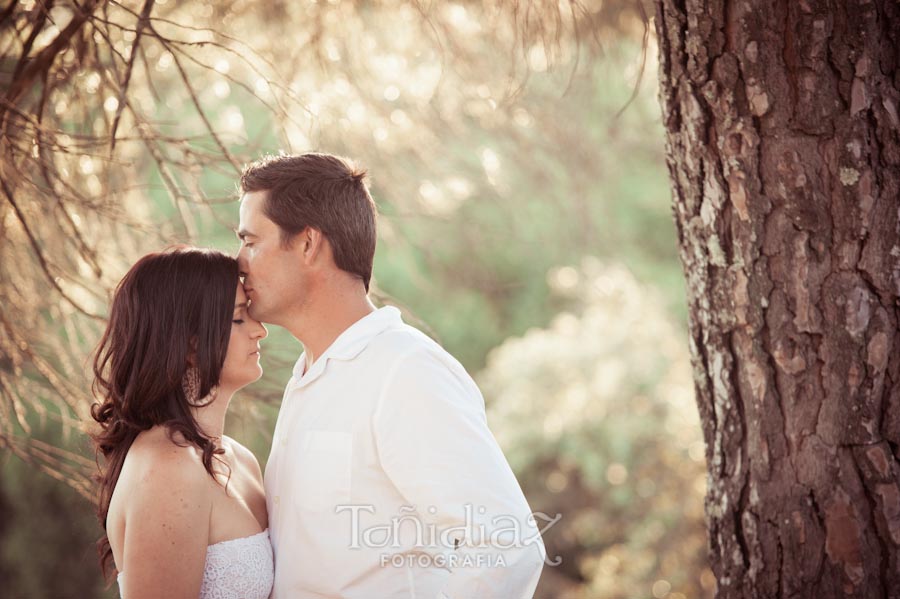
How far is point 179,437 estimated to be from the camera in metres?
1.90

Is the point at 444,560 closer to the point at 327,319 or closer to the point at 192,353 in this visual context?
the point at 327,319

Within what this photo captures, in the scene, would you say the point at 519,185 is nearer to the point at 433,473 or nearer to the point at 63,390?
the point at 63,390

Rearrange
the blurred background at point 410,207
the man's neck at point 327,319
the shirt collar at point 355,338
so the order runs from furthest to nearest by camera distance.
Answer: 1. the blurred background at point 410,207
2. the man's neck at point 327,319
3. the shirt collar at point 355,338

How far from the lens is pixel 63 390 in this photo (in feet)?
7.93

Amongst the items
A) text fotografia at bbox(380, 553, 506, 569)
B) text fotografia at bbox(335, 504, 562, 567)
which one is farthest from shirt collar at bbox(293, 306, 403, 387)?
text fotografia at bbox(380, 553, 506, 569)

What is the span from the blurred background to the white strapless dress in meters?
0.66

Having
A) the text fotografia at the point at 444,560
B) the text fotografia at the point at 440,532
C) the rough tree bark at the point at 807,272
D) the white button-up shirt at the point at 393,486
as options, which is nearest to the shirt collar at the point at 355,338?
the white button-up shirt at the point at 393,486

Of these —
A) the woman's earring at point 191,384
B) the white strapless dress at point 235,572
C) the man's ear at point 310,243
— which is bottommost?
the white strapless dress at point 235,572

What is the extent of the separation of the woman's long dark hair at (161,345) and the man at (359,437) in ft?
0.36

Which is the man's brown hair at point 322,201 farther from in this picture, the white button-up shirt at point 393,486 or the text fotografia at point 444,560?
the text fotografia at point 444,560

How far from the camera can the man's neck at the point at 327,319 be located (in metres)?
2.04

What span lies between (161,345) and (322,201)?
48 cm

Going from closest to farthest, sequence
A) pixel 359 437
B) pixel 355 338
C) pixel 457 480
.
Result: pixel 457 480 < pixel 359 437 < pixel 355 338

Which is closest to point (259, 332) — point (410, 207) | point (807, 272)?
point (807, 272)
